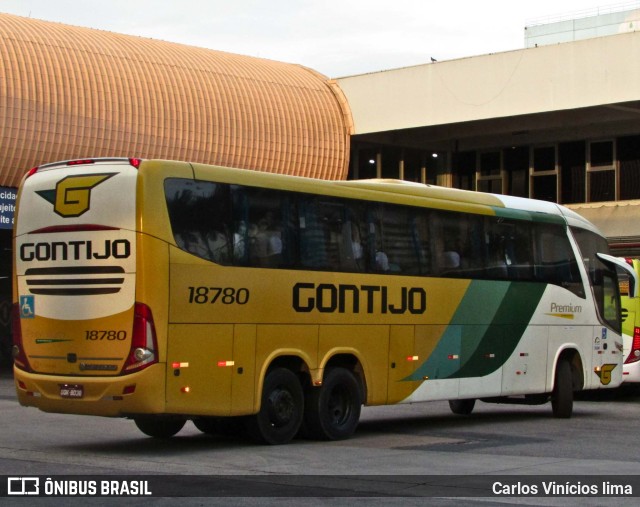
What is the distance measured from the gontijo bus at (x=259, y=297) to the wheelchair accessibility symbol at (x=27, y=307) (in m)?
0.02

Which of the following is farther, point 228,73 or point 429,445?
point 228,73

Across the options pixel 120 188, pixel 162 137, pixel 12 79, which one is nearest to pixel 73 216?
pixel 120 188

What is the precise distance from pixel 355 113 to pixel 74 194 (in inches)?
999

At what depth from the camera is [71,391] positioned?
537 inches

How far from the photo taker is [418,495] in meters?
10.7

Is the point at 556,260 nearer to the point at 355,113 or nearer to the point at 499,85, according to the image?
the point at 499,85

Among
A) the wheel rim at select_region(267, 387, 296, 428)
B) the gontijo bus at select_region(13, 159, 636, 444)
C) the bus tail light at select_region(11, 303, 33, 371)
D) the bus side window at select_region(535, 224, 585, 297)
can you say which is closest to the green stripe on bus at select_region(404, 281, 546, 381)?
the gontijo bus at select_region(13, 159, 636, 444)

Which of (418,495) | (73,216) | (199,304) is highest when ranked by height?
(73,216)

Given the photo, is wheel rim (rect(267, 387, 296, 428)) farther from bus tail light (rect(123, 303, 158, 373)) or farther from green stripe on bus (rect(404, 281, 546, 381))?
green stripe on bus (rect(404, 281, 546, 381))

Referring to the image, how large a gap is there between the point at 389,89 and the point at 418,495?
2761 centimetres

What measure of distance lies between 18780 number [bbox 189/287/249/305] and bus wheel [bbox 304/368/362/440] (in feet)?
5.97

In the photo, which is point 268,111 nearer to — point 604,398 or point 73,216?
point 604,398

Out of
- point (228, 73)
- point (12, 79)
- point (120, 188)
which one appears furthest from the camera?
point (228, 73)

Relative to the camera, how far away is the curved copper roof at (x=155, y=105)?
31766mm
